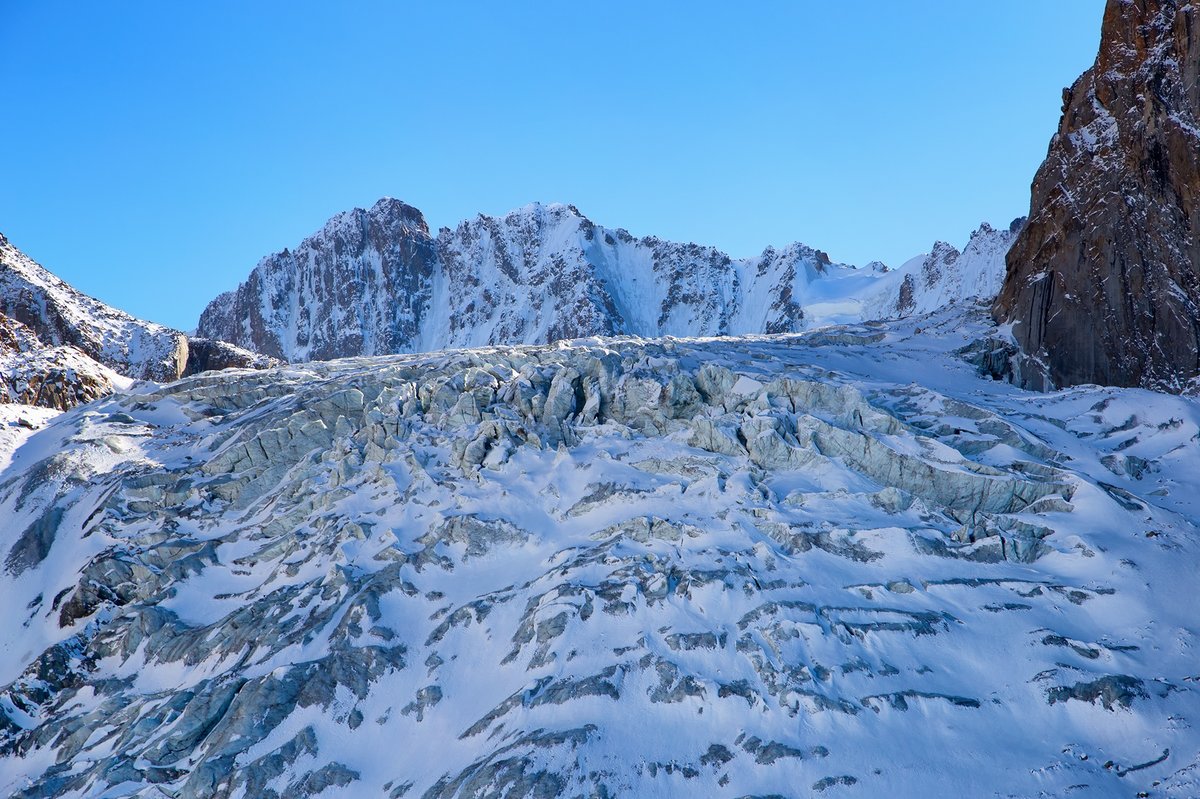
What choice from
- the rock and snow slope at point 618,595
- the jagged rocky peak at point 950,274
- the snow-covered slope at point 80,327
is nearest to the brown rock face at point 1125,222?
the rock and snow slope at point 618,595

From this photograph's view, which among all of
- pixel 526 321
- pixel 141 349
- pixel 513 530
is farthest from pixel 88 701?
pixel 526 321

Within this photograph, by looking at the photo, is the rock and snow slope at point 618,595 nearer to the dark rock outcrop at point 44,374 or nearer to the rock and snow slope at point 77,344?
the dark rock outcrop at point 44,374

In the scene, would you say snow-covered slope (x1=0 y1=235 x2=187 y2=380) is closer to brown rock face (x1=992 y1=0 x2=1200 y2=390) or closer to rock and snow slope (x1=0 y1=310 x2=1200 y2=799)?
rock and snow slope (x1=0 y1=310 x2=1200 y2=799)

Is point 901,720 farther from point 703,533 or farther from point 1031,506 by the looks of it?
point 1031,506

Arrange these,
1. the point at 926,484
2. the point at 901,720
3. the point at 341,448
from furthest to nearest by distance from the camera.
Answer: the point at 341,448
the point at 926,484
the point at 901,720

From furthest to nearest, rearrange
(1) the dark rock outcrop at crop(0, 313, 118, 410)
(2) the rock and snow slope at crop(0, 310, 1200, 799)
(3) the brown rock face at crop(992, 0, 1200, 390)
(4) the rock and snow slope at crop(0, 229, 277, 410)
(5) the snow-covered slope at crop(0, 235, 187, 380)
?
(5) the snow-covered slope at crop(0, 235, 187, 380), (4) the rock and snow slope at crop(0, 229, 277, 410), (1) the dark rock outcrop at crop(0, 313, 118, 410), (3) the brown rock face at crop(992, 0, 1200, 390), (2) the rock and snow slope at crop(0, 310, 1200, 799)

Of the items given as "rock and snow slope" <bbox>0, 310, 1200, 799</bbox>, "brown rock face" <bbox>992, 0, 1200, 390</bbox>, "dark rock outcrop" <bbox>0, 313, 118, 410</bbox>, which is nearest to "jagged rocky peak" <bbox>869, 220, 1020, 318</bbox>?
"brown rock face" <bbox>992, 0, 1200, 390</bbox>
